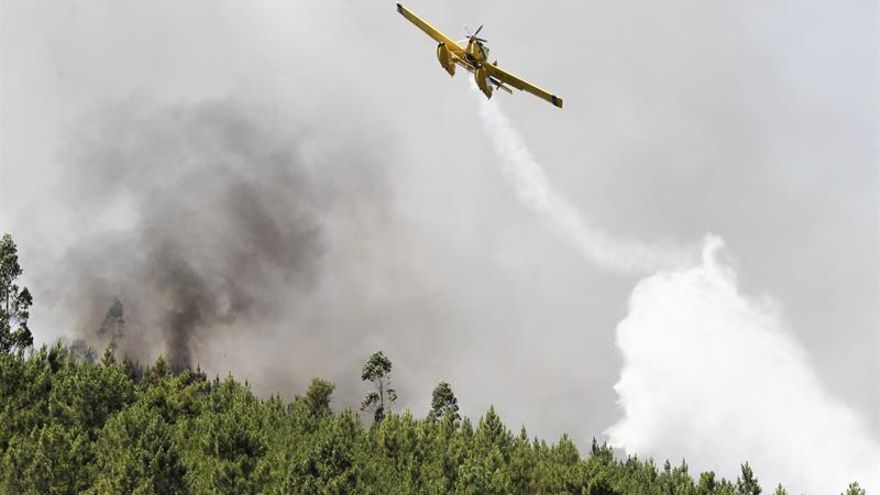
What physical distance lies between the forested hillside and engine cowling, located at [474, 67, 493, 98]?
93.3ft

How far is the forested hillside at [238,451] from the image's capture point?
200 feet

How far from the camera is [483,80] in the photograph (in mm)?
60062

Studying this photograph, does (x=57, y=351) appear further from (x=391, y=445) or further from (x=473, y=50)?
(x=473, y=50)

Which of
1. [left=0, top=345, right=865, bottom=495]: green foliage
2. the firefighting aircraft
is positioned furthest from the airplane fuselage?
[left=0, top=345, right=865, bottom=495]: green foliage

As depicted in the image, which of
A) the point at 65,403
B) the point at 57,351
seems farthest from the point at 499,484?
the point at 57,351

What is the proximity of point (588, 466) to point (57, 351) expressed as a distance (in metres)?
70.8

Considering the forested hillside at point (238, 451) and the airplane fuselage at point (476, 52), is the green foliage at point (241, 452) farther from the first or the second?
the airplane fuselage at point (476, 52)

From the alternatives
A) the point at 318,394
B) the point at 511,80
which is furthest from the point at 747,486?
the point at 318,394

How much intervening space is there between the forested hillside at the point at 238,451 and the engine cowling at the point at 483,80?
28.4 metres

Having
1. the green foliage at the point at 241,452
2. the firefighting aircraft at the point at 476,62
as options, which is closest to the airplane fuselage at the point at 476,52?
the firefighting aircraft at the point at 476,62

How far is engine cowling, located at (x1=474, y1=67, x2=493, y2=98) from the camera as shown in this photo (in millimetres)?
60000

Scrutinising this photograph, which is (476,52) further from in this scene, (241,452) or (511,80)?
(241,452)

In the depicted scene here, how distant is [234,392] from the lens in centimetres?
11375

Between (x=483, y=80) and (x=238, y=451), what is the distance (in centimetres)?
3602
